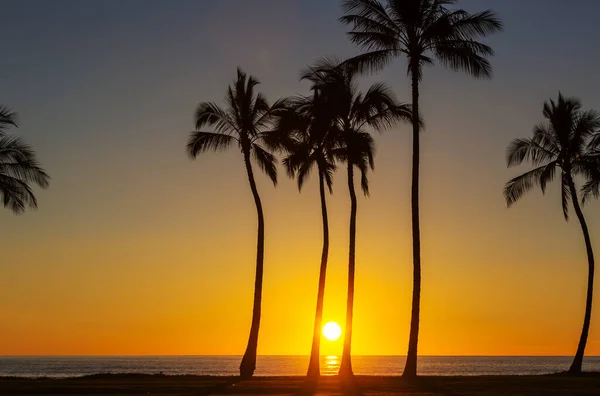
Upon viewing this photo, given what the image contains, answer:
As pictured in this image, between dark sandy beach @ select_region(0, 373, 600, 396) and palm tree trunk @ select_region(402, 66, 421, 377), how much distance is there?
3.42 feet

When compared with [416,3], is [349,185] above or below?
below

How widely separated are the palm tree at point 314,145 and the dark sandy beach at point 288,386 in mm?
4340

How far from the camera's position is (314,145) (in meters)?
44.5

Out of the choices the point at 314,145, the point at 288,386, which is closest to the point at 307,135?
the point at 314,145

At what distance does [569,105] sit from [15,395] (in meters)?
32.8

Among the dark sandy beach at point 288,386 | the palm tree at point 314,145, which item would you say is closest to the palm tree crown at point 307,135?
the palm tree at point 314,145

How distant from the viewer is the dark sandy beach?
31.0 metres

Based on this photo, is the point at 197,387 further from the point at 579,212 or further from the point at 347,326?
the point at 579,212

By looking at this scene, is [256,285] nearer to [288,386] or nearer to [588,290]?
[288,386]

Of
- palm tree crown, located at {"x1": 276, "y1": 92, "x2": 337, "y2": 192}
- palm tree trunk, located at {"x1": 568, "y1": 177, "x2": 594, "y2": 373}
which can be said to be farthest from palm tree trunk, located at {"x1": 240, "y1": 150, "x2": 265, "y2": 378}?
palm tree trunk, located at {"x1": 568, "y1": 177, "x2": 594, "y2": 373}

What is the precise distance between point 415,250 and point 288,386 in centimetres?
801

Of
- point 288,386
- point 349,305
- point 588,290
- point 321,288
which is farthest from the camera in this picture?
point 588,290

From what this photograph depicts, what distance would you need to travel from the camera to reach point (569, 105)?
160ft

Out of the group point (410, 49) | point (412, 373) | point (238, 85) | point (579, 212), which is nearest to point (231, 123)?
point (238, 85)
